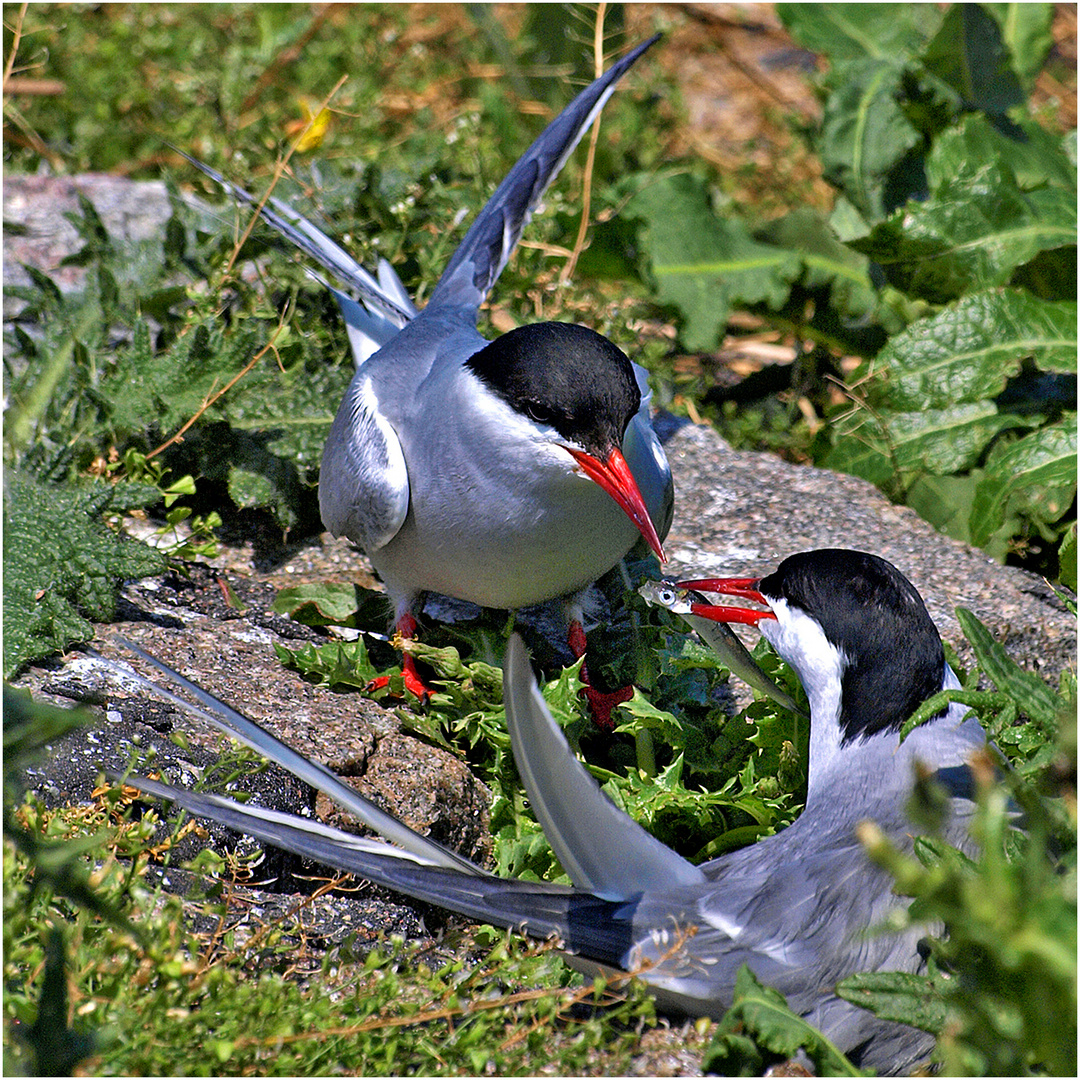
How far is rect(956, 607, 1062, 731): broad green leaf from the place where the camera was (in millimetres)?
2188

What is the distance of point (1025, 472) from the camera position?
3.99m

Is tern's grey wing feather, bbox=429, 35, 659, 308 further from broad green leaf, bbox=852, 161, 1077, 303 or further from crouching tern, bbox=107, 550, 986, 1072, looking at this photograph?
crouching tern, bbox=107, 550, 986, 1072

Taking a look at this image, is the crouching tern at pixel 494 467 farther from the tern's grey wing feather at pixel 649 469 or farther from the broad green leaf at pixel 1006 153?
the broad green leaf at pixel 1006 153

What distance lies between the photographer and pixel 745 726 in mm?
3051

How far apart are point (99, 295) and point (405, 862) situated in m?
2.69

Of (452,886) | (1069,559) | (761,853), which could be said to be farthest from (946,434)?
(452,886)

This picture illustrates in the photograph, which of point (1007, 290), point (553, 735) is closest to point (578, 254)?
point (1007, 290)

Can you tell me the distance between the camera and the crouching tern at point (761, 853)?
2283 millimetres

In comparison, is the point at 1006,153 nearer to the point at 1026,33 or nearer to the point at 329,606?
the point at 1026,33

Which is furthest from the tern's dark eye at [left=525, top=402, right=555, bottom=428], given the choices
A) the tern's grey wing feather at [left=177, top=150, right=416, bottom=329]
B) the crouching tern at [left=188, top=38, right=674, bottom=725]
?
the tern's grey wing feather at [left=177, top=150, right=416, bottom=329]

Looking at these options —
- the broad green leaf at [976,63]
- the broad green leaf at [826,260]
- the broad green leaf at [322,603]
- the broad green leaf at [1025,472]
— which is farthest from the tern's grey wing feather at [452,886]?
the broad green leaf at [976,63]

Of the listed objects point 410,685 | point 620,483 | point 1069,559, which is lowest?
point 410,685

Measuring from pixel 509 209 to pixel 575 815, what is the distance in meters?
2.25

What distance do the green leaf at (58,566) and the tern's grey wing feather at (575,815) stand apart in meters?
1.24
